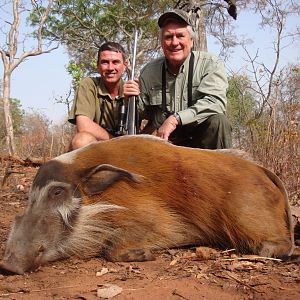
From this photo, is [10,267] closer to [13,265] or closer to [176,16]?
[13,265]

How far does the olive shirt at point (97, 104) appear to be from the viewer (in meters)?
4.46

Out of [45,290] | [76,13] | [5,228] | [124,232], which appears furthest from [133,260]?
[76,13]

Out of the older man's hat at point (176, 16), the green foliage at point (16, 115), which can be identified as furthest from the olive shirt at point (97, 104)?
the green foliage at point (16, 115)

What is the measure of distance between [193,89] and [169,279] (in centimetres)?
222

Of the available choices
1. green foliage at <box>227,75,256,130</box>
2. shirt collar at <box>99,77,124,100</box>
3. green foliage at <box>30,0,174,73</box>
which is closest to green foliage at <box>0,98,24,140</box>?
green foliage at <box>30,0,174,73</box>

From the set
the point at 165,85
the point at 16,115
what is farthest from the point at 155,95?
the point at 16,115

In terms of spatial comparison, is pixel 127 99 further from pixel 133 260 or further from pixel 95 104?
pixel 133 260

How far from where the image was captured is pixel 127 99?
4.34 m

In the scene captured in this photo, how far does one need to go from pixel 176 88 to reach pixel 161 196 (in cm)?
168

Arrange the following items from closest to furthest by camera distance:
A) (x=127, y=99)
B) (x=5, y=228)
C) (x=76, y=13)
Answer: (x=5, y=228) < (x=127, y=99) < (x=76, y=13)

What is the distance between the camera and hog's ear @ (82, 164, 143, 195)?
9.18ft

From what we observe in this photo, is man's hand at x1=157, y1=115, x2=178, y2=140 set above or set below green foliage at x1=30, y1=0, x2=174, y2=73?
below

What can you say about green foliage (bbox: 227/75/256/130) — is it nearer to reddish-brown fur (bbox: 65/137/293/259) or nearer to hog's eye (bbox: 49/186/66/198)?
reddish-brown fur (bbox: 65/137/293/259)

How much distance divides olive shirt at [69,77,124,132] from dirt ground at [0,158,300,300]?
182 centimetres
